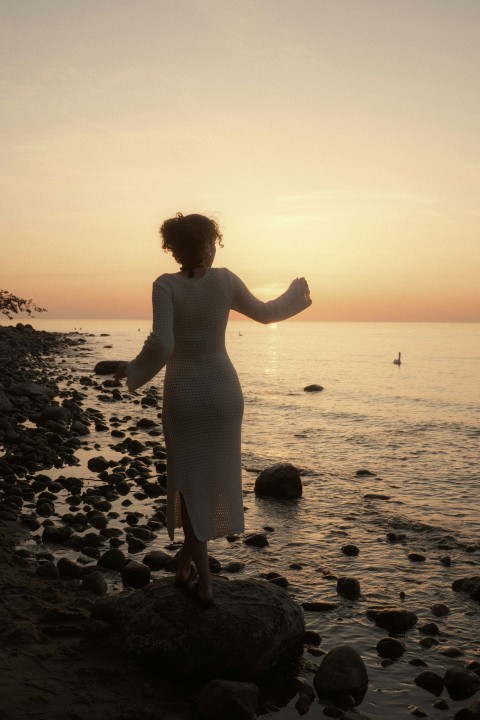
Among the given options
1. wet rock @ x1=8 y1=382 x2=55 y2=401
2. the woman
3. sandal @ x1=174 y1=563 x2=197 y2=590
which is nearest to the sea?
sandal @ x1=174 y1=563 x2=197 y2=590

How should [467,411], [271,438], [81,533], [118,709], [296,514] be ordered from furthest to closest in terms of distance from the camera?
[467,411] < [271,438] < [296,514] < [81,533] < [118,709]

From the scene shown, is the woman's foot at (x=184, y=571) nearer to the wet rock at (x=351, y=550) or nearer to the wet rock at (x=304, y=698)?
the wet rock at (x=304, y=698)

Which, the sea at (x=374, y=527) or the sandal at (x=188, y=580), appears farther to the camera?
the sea at (x=374, y=527)

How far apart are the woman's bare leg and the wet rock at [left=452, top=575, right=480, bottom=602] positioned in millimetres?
3706

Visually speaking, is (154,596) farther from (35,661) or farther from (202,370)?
(202,370)

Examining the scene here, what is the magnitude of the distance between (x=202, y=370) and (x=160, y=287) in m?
0.71

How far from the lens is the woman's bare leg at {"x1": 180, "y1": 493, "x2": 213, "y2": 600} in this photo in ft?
16.5

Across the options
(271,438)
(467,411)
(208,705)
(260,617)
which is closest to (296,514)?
(260,617)

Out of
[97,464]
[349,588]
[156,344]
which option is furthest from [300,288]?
[97,464]

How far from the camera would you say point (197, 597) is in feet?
17.9

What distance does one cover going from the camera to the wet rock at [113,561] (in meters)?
7.54

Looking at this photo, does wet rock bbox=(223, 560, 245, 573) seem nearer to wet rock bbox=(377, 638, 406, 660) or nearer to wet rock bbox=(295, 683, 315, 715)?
wet rock bbox=(377, 638, 406, 660)

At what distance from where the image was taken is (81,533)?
349 inches

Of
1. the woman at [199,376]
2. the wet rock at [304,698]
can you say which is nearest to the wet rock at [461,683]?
the wet rock at [304,698]
